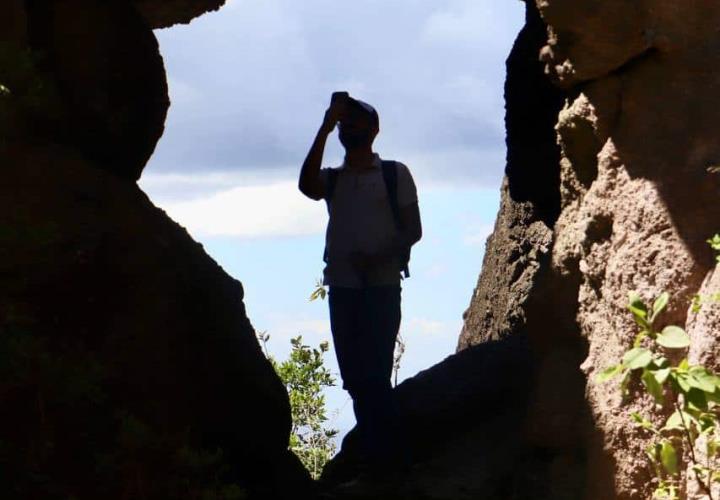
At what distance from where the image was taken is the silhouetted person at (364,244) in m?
6.56

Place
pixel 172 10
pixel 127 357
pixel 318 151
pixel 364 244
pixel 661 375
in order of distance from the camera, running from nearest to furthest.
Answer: pixel 661 375 < pixel 127 357 < pixel 364 244 < pixel 318 151 < pixel 172 10

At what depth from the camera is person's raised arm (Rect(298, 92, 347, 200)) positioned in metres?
6.66

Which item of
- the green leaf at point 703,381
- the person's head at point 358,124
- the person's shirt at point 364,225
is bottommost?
the green leaf at point 703,381

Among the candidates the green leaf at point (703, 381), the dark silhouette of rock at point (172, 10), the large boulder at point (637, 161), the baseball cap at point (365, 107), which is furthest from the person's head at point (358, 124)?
the green leaf at point (703, 381)

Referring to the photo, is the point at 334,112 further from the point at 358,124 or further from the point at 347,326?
the point at 347,326

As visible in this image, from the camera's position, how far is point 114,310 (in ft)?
19.7

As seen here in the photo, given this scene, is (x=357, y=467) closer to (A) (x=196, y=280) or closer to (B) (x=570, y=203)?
(A) (x=196, y=280)

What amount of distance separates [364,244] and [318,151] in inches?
21.4

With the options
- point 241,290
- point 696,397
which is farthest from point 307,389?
point 696,397

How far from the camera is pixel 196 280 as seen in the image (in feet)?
21.3

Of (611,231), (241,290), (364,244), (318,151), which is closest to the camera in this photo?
(611,231)

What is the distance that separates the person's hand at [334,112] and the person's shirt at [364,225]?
0.86 feet

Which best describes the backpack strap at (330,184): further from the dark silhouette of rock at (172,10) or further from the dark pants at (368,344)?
the dark silhouette of rock at (172,10)

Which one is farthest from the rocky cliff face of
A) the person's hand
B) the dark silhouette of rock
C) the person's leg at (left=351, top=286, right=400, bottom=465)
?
the person's hand
